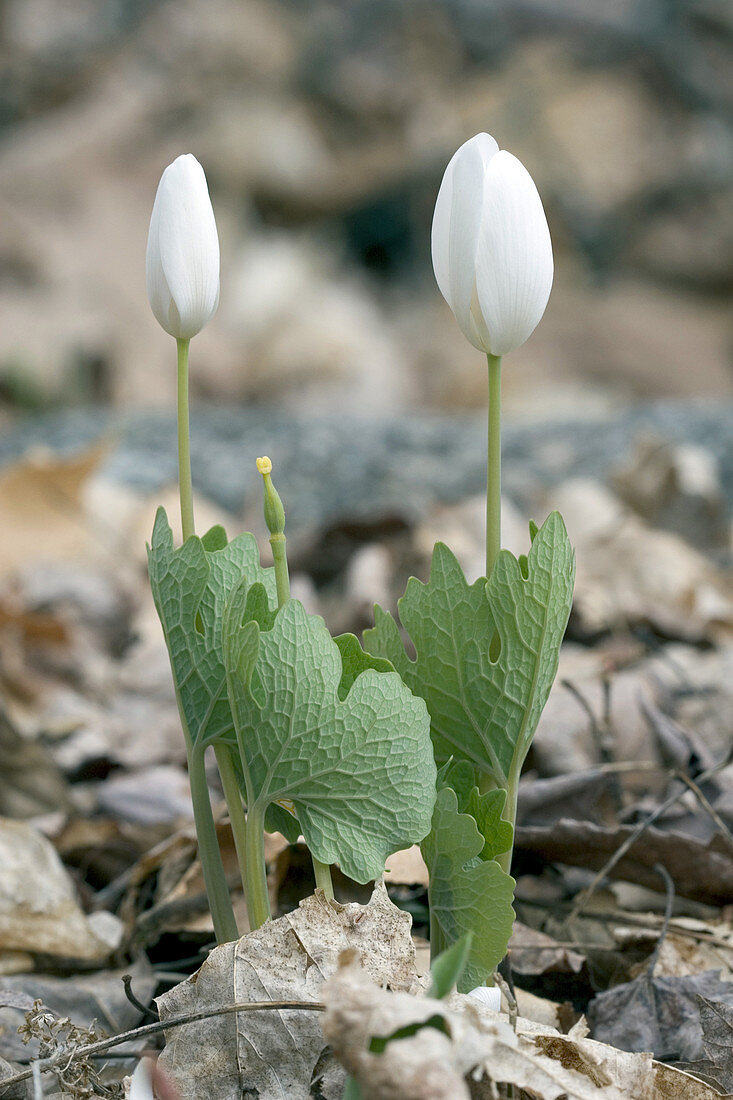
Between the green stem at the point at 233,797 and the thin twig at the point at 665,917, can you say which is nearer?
the green stem at the point at 233,797

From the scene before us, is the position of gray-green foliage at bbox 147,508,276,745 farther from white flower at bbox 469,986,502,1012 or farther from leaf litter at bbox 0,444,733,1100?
white flower at bbox 469,986,502,1012

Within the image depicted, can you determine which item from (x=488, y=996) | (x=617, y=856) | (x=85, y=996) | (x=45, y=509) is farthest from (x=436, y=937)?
(x=45, y=509)

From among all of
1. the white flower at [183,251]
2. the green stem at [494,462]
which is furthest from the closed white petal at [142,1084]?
the white flower at [183,251]

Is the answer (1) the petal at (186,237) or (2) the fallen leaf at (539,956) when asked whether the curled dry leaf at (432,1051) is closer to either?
(2) the fallen leaf at (539,956)

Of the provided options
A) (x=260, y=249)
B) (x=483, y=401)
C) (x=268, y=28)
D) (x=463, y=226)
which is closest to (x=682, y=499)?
(x=463, y=226)

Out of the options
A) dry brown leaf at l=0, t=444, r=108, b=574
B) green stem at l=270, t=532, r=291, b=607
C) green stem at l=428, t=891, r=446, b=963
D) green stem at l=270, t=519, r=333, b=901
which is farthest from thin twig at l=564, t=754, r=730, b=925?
dry brown leaf at l=0, t=444, r=108, b=574

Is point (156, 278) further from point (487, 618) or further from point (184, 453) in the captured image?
point (487, 618)
